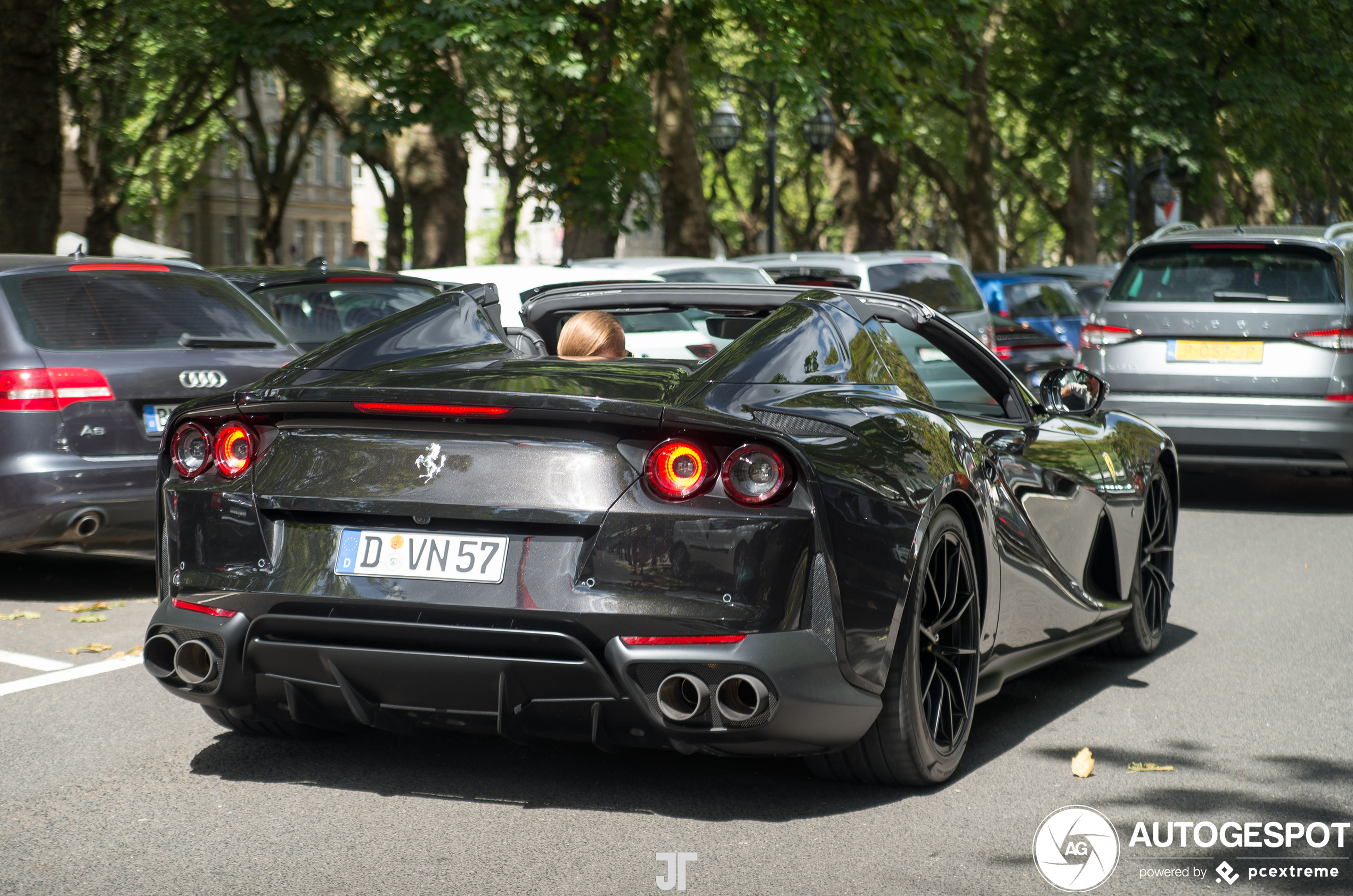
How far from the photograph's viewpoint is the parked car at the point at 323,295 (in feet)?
33.1

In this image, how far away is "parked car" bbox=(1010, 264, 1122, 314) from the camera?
1011 inches

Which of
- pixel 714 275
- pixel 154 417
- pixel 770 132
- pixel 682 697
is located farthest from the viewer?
pixel 770 132

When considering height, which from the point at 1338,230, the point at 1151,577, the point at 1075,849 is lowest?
the point at 1075,849

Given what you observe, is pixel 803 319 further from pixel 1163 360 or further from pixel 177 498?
pixel 1163 360

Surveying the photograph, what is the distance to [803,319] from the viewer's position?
459 centimetres

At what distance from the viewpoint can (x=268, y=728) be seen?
494 centimetres

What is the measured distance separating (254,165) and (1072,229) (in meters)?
20.6

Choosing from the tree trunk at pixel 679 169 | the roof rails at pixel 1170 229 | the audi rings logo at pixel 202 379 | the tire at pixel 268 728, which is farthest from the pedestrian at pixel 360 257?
the tire at pixel 268 728

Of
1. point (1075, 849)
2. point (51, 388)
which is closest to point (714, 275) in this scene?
point (51, 388)

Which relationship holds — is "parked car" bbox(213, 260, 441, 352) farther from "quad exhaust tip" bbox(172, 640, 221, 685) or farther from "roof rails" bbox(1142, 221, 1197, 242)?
"quad exhaust tip" bbox(172, 640, 221, 685)

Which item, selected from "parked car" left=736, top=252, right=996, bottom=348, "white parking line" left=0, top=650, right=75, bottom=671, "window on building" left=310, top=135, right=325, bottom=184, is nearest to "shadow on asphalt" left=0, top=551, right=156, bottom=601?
"white parking line" left=0, top=650, right=75, bottom=671

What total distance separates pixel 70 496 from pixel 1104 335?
7.22m

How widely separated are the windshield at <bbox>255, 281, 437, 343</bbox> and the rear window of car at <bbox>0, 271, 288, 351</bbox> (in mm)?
1747

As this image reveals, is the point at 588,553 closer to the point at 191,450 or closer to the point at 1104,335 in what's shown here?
the point at 191,450
